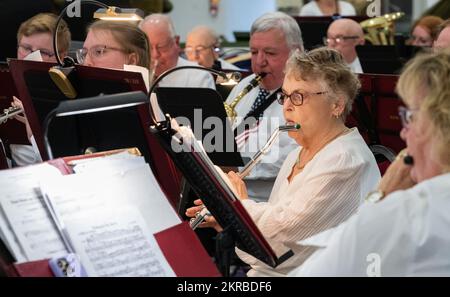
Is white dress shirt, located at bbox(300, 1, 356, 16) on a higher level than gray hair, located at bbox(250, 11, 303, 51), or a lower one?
lower

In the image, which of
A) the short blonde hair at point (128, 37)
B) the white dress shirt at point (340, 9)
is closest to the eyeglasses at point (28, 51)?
the short blonde hair at point (128, 37)

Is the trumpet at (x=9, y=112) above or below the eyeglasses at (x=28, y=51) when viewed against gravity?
Result: below

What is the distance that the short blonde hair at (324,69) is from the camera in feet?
9.29

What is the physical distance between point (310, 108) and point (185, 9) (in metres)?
7.46

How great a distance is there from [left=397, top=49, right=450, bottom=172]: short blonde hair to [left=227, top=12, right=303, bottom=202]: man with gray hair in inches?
82.4

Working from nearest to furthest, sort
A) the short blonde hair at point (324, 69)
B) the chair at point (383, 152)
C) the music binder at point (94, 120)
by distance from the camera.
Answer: the music binder at point (94, 120) → the short blonde hair at point (324, 69) → the chair at point (383, 152)

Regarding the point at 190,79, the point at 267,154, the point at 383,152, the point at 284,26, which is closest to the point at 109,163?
the point at 383,152

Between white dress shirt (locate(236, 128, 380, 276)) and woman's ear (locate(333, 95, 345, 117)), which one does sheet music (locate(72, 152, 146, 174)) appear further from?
woman's ear (locate(333, 95, 345, 117))

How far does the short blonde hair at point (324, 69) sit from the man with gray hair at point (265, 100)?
1057 mm

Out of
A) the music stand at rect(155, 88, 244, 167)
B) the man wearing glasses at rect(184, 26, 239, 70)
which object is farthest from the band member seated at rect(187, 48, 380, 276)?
the man wearing glasses at rect(184, 26, 239, 70)

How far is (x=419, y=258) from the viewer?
1772 mm

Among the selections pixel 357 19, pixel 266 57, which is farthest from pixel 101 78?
pixel 357 19

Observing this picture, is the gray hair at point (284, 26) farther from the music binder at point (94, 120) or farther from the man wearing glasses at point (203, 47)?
the man wearing glasses at point (203, 47)

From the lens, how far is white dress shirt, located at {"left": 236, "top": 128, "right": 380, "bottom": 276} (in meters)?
2.62
